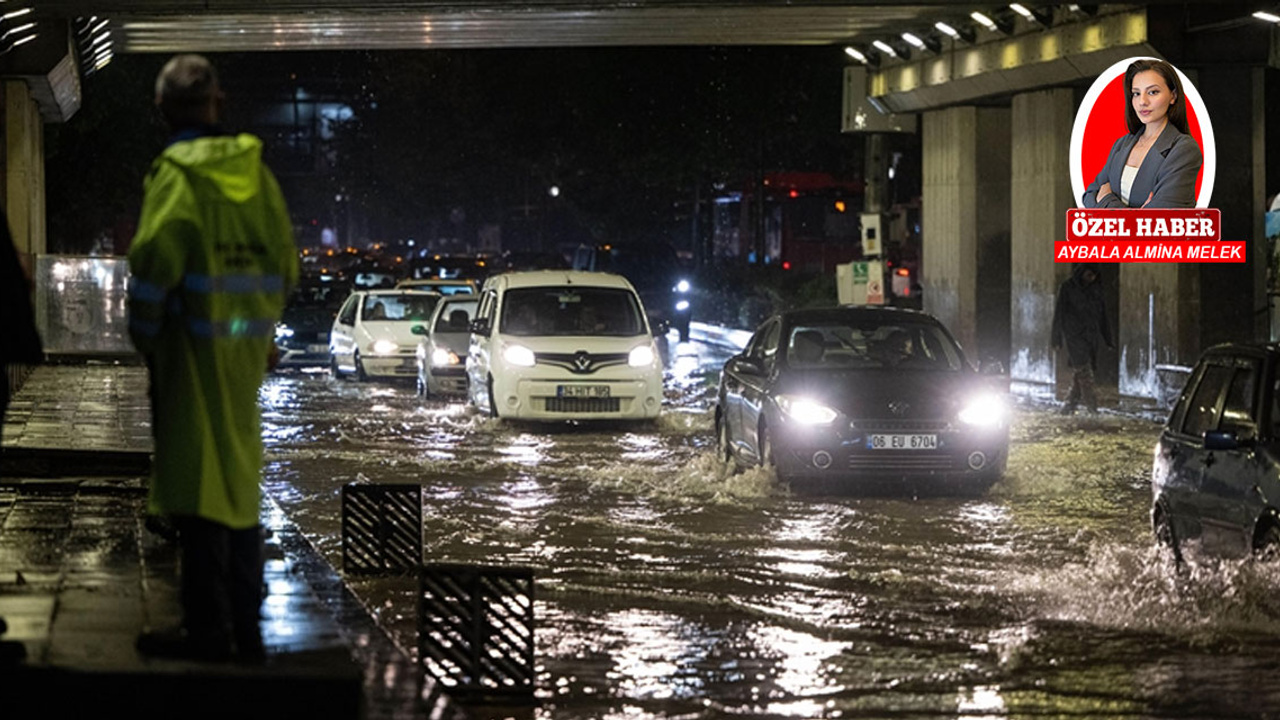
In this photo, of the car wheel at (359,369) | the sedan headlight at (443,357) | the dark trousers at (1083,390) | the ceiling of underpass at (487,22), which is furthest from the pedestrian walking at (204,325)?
the car wheel at (359,369)

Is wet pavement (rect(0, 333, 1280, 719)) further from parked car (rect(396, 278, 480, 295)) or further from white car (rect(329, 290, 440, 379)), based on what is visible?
parked car (rect(396, 278, 480, 295))

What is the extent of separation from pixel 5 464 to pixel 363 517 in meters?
2.81

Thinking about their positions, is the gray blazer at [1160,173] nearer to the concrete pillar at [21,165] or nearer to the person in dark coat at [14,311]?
the concrete pillar at [21,165]

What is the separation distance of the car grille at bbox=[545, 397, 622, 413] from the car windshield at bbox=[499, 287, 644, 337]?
0.84m

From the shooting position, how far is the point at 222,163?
6324mm

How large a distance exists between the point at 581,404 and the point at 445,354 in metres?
5.20

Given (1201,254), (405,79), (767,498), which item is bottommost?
(767,498)

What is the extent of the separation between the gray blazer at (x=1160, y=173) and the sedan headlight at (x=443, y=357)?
8091 millimetres

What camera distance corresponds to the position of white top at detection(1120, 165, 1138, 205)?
26094 mm

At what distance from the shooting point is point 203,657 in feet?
20.9

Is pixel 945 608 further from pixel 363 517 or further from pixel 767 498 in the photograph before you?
pixel 767 498

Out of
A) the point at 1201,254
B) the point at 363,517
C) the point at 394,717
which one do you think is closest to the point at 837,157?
the point at 1201,254

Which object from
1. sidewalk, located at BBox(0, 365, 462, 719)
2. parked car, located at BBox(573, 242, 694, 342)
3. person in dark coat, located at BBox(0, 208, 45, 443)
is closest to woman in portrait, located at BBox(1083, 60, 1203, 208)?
sidewalk, located at BBox(0, 365, 462, 719)

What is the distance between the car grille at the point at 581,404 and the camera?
2400 cm
